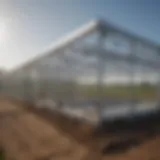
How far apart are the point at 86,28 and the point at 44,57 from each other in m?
1.45

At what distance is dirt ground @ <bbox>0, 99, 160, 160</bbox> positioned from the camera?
3543mm

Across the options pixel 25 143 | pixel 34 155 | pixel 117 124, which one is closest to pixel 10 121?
pixel 25 143

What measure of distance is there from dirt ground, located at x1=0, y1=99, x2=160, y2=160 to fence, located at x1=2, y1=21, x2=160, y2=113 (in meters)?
0.79

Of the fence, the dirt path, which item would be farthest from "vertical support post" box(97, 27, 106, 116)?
the dirt path

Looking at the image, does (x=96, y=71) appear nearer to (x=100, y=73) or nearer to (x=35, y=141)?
(x=100, y=73)

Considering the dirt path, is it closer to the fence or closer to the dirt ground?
the dirt ground

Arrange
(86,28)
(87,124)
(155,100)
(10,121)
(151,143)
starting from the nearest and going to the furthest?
(151,143), (86,28), (87,124), (10,121), (155,100)

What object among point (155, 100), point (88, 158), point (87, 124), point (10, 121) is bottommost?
point (88, 158)

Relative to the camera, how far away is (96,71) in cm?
504

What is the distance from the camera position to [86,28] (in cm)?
462

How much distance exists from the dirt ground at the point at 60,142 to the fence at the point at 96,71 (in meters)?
0.79

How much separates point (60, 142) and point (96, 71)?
1682mm

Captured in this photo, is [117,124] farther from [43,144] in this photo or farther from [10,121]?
[10,121]

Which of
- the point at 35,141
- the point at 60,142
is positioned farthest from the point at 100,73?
the point at 35,141
